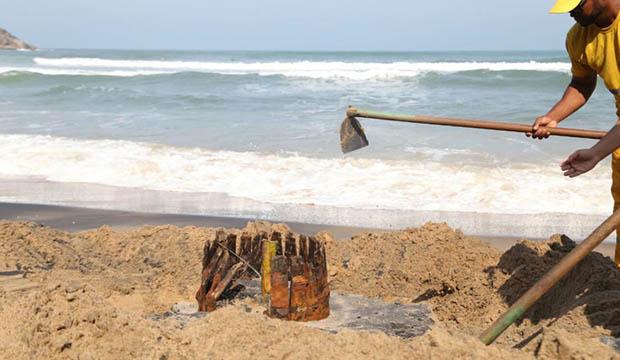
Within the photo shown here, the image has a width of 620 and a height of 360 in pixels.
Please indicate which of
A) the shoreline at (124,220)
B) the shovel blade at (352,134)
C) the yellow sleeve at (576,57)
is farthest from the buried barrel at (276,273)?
the shoreline at (124,220)

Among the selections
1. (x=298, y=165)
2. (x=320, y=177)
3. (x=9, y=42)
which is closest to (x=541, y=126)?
(x=320, y=177)

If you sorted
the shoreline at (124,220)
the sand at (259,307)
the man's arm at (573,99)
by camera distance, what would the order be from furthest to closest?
the shoreline at (124,220), the man's arm at (573,99), the sand at (259,307)

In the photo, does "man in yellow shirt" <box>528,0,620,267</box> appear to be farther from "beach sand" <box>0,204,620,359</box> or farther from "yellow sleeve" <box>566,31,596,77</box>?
"beach sand" <box>0,204,620,359</box>

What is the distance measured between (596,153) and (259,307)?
1845 mm

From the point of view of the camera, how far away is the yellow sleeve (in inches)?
128

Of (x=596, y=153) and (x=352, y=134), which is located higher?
(x=596, y=153)

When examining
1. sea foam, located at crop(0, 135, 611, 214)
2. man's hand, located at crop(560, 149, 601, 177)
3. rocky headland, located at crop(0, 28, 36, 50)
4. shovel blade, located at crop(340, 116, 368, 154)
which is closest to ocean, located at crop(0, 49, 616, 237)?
sea foam, located at crop(0, 135, 611, 214)

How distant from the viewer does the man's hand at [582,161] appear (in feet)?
9.16

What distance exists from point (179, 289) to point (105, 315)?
1.77 m

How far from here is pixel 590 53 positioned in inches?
124

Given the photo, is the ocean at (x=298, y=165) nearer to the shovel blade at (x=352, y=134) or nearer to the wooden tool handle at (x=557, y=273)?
the shovel blade at (x=352, y=134)

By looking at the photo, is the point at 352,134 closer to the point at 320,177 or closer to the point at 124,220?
the point at 124,220

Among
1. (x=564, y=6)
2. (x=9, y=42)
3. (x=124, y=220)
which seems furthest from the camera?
(x=9, y=42)

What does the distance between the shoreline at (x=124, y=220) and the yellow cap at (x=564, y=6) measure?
326 centimetres
